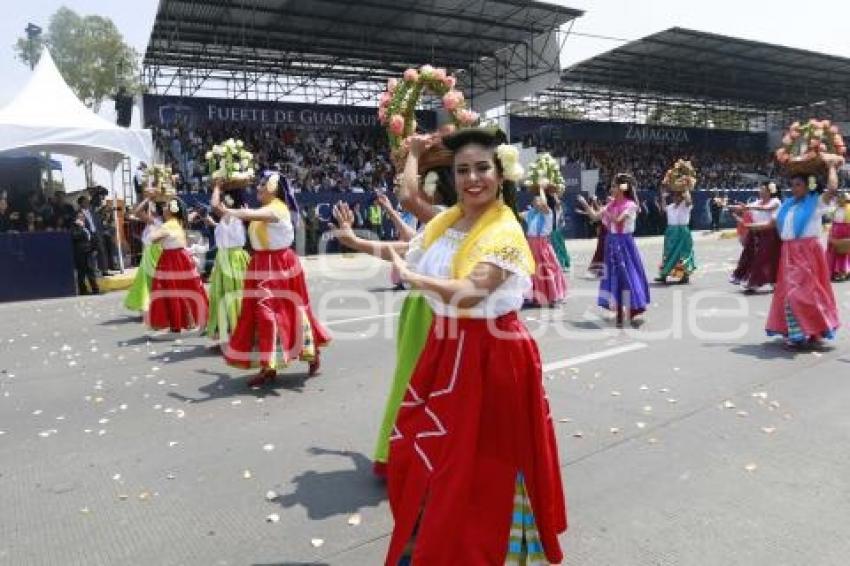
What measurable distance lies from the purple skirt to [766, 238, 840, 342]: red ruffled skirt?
6.04ft

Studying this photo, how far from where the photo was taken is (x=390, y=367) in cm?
684

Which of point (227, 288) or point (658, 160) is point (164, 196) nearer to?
point (227, 288)

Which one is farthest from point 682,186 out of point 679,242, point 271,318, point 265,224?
point 271,318

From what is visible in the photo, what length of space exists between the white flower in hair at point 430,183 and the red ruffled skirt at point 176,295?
231 inches

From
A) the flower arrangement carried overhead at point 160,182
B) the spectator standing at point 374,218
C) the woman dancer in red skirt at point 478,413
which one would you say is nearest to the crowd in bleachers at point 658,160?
the spectator standing at point 374,218

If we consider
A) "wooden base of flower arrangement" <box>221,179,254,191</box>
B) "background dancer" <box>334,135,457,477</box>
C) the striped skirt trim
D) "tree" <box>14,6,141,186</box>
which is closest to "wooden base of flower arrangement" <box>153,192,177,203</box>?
"wooden base of flower arrangement" <box>221,179,254,191</box>

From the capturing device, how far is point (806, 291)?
688 cm

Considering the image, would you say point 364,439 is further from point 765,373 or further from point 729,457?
point 765,373

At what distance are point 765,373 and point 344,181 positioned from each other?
21.4m

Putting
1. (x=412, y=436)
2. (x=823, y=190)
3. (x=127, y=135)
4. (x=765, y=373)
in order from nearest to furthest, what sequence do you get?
(x=412, y=436) → (x=765, y=373) → (x=823, y=190) → (x=127, y=135)

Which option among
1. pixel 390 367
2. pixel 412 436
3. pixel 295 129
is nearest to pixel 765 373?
pixel 390 367

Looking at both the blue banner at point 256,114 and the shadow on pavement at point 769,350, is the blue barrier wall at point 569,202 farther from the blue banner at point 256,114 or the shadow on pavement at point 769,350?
the shadow on pavement at point 769,350

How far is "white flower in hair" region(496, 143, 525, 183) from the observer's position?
2.83m

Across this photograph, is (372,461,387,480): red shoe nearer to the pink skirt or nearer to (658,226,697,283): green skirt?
(658,226,697,283): green skirt
